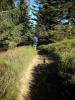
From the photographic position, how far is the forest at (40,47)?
11.5 meters

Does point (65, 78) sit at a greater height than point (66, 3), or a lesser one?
greater

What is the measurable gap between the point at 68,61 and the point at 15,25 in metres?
24.0

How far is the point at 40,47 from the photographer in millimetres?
38312

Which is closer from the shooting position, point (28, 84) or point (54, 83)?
point (54, 83)

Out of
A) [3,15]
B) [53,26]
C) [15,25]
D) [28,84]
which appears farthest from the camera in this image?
[53,26]

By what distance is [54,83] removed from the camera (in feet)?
43.0

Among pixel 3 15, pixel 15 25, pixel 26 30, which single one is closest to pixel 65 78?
pixel 3 15

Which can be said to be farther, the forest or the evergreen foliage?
the evergreen foliage

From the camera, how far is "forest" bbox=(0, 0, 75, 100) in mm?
11453

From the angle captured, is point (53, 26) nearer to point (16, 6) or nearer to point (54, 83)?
point (16, 6)

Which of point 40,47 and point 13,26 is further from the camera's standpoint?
point 40,47

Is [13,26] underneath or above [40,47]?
above

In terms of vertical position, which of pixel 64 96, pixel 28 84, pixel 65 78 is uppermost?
pixel 65 78

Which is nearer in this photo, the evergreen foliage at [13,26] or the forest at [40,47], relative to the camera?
the forest at [40,47]
